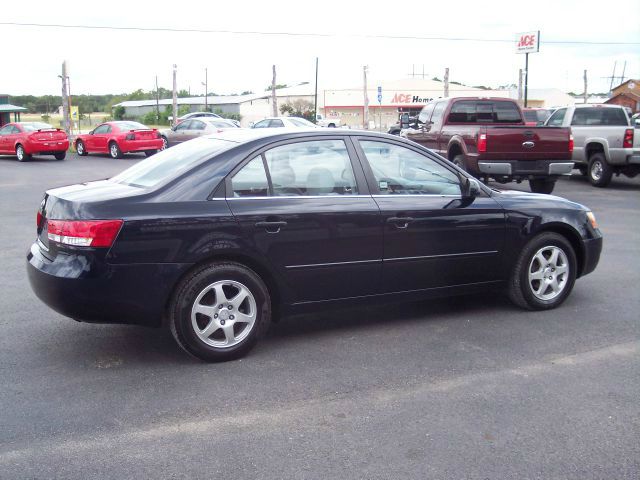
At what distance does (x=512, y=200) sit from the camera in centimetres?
597

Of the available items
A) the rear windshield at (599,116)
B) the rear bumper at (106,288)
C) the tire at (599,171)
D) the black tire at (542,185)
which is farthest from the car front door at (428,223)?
the rear windshield at (599,116)

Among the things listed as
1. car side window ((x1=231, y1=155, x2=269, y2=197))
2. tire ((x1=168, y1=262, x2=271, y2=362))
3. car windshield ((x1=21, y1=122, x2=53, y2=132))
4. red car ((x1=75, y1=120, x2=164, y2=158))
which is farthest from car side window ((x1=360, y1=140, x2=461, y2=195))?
car windshield ((x1=21, y1=122, x2=53, y2=132))

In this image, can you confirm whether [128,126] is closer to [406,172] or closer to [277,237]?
[406,172]

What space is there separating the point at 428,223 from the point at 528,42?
38.1 m

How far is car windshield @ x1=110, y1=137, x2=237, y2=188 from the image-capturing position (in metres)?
5.07

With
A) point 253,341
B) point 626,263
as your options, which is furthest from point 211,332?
point 626,263

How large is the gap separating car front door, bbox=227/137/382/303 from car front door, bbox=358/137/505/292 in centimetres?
15

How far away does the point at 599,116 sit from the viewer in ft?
54.5

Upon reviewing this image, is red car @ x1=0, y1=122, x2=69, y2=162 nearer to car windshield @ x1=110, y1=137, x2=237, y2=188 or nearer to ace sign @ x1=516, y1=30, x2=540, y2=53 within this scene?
car windshield @ x1=110, y1=137, x2=237, y2=188

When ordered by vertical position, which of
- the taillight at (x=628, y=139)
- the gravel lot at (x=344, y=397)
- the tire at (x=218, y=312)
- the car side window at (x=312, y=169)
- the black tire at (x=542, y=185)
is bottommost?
the gravel lot at (x=344, y=397)

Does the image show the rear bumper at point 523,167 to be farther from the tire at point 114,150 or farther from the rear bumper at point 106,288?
the tire at point 114,150

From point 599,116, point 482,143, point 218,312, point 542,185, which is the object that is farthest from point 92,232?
point 599,116

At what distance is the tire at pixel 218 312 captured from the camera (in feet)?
15.5

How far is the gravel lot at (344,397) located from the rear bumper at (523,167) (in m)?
6.82
